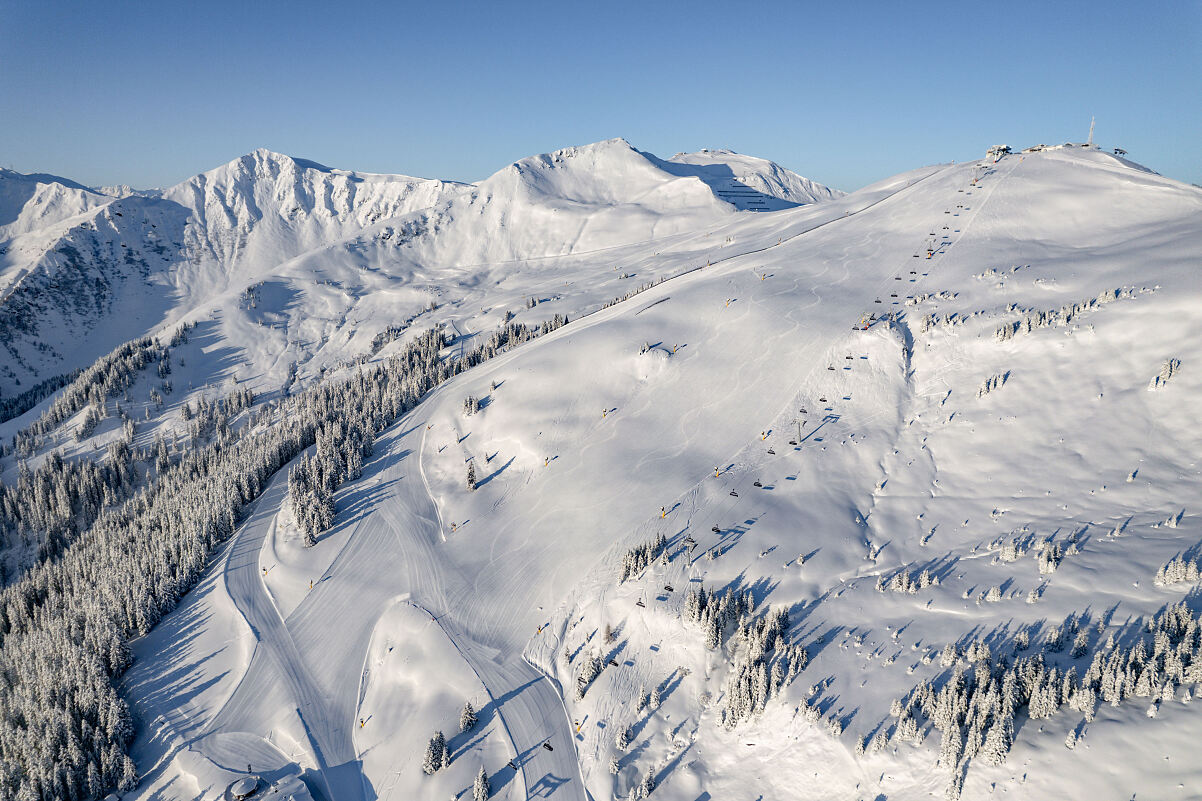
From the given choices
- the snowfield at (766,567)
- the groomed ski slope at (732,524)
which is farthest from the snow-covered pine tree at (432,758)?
the groomed ski slope at (732,524)

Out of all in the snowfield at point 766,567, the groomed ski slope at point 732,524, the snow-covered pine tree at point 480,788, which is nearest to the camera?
the snowfield at point 766,567

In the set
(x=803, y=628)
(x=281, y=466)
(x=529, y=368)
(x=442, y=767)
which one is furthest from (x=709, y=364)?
(x=281, y=466)

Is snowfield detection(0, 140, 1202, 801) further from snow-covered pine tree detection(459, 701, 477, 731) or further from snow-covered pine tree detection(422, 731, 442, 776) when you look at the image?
snow-covered pine tree detection(459, 701, 477, 731)

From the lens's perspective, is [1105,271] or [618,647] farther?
[1105,271]

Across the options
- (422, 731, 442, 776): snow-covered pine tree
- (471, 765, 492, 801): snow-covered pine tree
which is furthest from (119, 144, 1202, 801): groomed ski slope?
(471, 765, 492, 801): snow-covered pine tree

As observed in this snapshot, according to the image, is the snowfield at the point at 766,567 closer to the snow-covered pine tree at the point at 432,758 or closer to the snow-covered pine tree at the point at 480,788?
the snow-covered pine tree at the point at 432,758

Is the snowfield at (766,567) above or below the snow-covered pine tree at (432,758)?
above

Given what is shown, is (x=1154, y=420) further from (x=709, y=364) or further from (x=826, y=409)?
(x=709, y=364)
